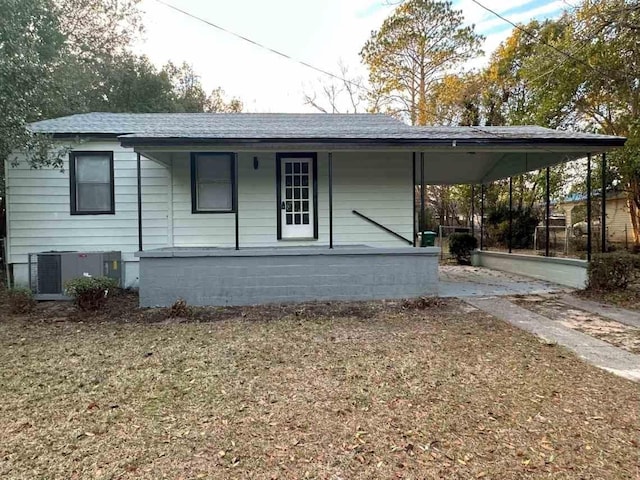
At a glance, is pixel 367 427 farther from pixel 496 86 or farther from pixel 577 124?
pixel 496 86

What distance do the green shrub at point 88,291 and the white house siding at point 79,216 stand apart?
1.89 m

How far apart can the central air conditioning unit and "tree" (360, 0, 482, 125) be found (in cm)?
1733

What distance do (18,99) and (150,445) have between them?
6428 millimetres

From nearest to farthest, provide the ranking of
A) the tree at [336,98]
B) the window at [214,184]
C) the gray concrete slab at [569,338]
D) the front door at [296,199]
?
the gray concrete slab at [569,338] < the window at [214,184] < the front door at [296,199] < the tree at [336,98]

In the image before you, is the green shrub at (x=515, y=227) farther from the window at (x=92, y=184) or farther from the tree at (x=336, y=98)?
the tree at (x=336, y=98)

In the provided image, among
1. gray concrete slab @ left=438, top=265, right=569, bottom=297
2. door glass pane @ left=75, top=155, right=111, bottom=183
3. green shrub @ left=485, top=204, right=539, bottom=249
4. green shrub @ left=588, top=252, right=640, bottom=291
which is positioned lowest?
gray concrete slab @ left=438, top=265, right=569, bottom=297

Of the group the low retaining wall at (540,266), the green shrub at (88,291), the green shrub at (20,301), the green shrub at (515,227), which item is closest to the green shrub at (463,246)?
the low retaining wall at (540,266)

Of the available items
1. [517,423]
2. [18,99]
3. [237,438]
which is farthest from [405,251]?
[18,99]

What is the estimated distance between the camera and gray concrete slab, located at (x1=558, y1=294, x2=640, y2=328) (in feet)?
18.7

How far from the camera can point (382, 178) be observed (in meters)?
8.63

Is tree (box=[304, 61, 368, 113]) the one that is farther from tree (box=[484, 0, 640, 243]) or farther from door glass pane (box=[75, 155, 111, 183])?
door glass pane (box=[75, 155, 111, 183])

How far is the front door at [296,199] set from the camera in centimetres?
851

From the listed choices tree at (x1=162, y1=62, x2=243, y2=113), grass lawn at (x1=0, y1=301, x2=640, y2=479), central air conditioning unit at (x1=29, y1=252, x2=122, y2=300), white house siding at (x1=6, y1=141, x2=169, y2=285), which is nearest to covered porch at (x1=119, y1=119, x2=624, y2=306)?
white house siding at (x1=6, y1=141, x2=169, y2=285)

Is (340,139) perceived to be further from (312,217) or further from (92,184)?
(92,184)
